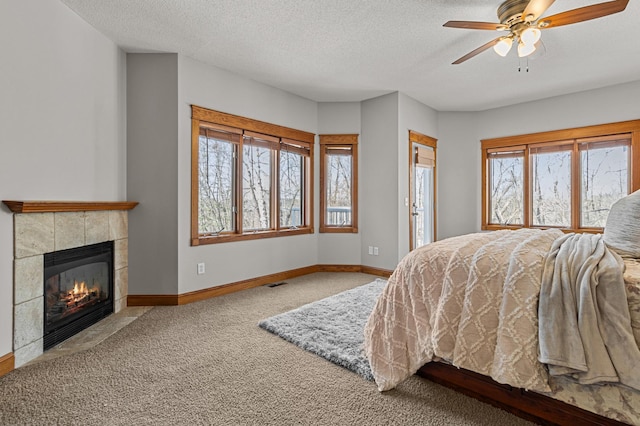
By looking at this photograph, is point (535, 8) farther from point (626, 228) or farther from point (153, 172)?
point (153, 172)

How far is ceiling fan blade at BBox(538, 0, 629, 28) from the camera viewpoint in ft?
6.44

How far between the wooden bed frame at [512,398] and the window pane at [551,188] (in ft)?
13.7

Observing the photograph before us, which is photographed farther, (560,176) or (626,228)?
(560,176)

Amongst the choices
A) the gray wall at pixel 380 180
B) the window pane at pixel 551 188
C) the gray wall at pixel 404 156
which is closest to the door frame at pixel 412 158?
the gray wall at pixel 404 156

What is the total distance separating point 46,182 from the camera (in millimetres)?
2383

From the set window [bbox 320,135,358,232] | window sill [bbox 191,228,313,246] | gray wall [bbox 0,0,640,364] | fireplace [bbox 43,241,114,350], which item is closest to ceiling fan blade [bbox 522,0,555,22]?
gray wall [bbox 0,0,640,364]

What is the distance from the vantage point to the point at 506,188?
5.21 meters

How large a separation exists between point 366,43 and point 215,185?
90.9 inches

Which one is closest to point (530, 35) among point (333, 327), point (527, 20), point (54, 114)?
point (527, 20)

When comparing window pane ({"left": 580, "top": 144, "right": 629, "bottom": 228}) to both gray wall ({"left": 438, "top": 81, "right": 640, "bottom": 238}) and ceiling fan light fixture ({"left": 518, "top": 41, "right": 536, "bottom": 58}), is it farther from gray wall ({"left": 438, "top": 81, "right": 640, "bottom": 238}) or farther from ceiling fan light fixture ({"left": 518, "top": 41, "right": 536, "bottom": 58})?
ceiling fan light fixture ({"left": 518, "top": 41, "right": 536, "bottom": 58})

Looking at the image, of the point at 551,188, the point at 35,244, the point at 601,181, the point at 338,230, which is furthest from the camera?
the point at 338,230

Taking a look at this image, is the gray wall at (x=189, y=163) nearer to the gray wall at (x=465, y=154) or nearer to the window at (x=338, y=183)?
the window at (x=338, y=183)

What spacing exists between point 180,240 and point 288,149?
79.9 inches

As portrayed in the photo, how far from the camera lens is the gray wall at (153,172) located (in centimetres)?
329
